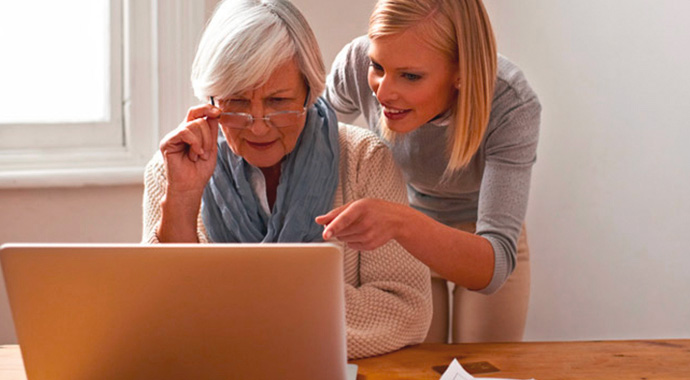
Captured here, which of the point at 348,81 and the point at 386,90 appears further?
the point at 348,81

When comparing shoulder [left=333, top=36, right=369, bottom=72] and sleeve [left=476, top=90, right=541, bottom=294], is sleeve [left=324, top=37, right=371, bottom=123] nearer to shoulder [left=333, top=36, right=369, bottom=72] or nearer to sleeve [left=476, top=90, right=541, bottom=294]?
shoulder [left=333, top=36, right=369, bottom=72]

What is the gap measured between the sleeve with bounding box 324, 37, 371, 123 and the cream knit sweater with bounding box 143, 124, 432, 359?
116 millimetres

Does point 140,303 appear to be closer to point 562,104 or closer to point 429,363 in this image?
point 429,363

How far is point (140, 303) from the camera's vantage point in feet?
3.24

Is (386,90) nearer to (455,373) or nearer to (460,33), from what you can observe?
(460,33)

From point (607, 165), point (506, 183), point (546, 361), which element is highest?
point (506, 183)

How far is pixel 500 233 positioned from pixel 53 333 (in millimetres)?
863

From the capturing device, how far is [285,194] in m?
1.65

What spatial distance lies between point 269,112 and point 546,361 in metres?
0.67

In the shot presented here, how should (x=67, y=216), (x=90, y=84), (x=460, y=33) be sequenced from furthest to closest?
(x=90, y=84)
(x=67, y=216)
(x=460, y=33)

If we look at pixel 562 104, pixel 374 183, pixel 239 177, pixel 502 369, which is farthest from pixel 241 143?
pixel 562 104

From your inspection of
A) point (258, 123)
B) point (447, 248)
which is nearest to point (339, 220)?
point (447, 248)

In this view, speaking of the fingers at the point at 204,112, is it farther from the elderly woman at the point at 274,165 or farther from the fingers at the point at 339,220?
the fingers at the point at 339,220

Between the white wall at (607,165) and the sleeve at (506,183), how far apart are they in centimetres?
101
